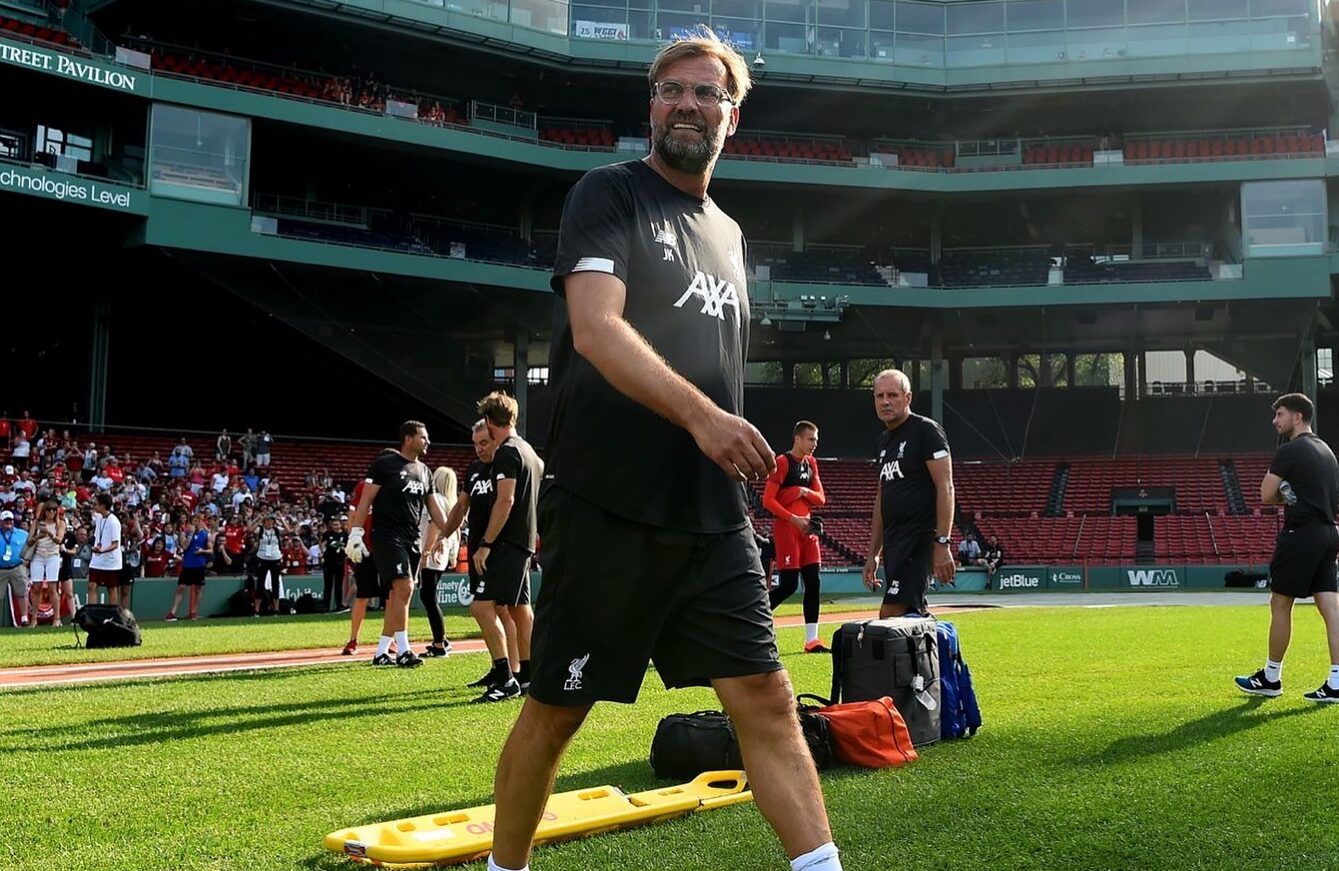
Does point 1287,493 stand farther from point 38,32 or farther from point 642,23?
point 642,23

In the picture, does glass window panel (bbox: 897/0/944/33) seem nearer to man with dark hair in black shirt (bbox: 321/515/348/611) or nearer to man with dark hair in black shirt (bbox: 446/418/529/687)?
man with dark hair in black shirt (bbox: 321/515/348/611)

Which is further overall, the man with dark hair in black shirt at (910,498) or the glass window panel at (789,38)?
the glass window panel at (789,38)

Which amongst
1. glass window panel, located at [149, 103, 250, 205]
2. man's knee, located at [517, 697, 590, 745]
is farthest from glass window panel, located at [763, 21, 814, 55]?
man's knee, located at [517, 697, 590, 745]

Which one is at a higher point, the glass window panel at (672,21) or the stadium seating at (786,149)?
the glass window panel at (672,21)

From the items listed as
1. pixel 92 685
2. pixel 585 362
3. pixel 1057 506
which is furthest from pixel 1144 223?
pixel 585 362

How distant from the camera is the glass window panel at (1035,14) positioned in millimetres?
41219

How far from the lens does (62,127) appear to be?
3350 centimetres

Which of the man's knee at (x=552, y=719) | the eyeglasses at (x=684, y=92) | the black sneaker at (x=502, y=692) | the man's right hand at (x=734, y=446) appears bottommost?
the black sneaker at (x=502, y=692)

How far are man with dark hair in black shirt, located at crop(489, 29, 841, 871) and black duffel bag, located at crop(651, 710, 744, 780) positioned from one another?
247 centimetres

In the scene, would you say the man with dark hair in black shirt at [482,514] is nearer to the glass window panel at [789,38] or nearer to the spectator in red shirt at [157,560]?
the spectator in red shirt at [157,560]

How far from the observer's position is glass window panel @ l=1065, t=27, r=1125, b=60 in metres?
40.6

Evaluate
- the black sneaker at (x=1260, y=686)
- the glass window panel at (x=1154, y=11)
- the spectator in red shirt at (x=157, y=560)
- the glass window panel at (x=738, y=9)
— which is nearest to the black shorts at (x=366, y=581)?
the black sneaker at (x=1260, y=686)

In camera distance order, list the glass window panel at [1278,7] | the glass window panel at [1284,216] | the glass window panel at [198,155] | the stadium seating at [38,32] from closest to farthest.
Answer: the stadium seating at [38,32] < the glass window panel at [198,155] < the glass window panel at [1284,216] < the glass window panel at [1278,7]

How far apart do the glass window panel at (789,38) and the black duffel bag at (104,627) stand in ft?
106
